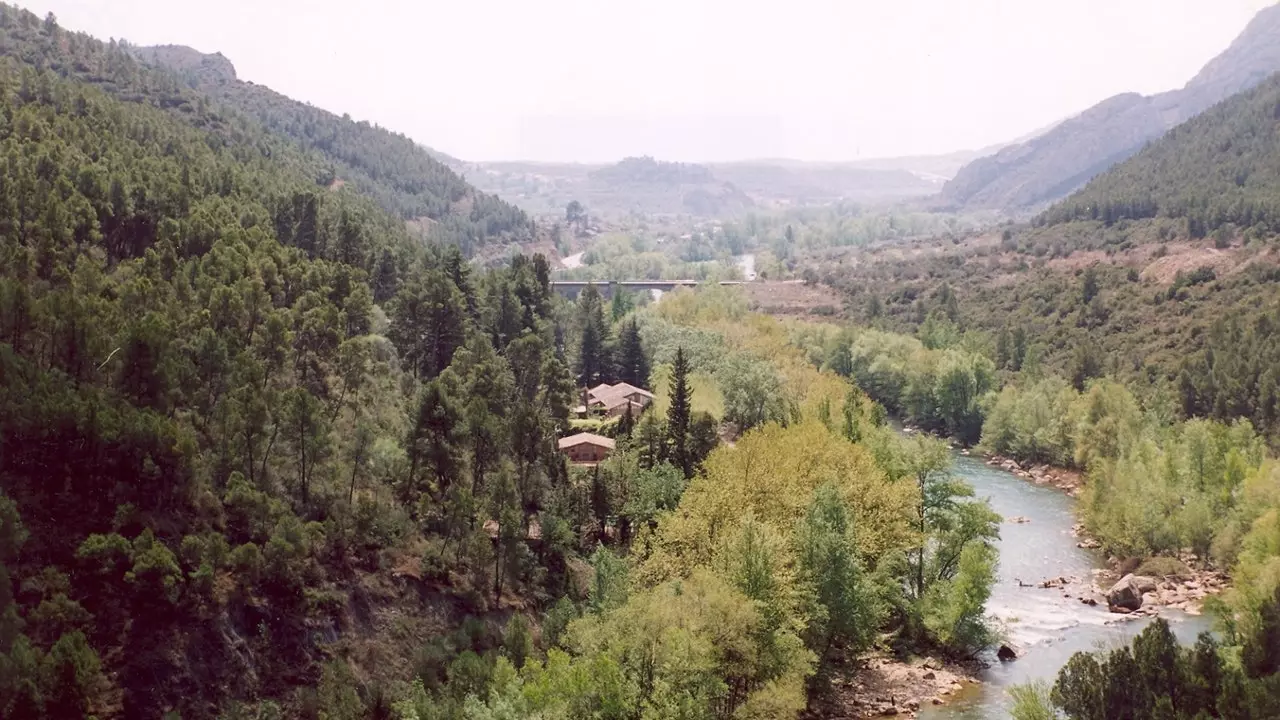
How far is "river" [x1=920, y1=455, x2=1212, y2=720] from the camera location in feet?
181

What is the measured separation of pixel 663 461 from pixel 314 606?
28.1m

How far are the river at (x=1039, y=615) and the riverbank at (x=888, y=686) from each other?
85 centimetres

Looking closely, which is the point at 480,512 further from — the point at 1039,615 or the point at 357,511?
the point at 1039,615

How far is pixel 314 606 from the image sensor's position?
51.1 m

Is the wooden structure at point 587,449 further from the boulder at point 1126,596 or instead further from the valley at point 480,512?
the boulder at point 1126,596

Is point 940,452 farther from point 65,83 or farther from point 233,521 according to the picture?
point 65,83

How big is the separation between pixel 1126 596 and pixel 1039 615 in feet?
19.6

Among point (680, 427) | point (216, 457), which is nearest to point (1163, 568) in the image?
point (680, 427)

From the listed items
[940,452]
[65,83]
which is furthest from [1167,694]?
[65,83]

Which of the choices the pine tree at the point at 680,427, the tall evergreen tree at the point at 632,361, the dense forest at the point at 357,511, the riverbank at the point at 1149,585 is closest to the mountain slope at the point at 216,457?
the dense forest at the point at 357,511

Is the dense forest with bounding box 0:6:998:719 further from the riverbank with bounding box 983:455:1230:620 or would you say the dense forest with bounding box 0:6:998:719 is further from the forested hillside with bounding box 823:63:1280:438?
the forested hillside with bounding box 823:63:1280:438

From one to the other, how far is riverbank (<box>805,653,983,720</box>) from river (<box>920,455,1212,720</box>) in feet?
2.79

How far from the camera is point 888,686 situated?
55.7 metres

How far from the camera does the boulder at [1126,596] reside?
67.0 metres
